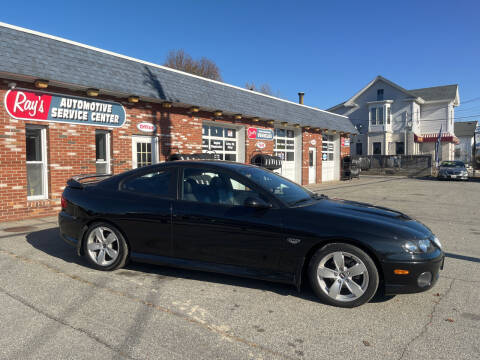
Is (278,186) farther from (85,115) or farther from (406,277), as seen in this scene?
(85,115)

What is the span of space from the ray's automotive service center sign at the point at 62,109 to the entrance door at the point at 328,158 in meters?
14.6

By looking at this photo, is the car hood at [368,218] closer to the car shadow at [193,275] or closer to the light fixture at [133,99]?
the car shadow at [193,275]

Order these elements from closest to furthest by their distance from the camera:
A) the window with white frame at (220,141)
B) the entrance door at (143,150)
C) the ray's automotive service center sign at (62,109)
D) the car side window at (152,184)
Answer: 1. the car side window at (152,184)
2. the ray's automotive service center sign at (62,109)
3. the entrance door at (143,150)
4. the window with white frame at (220,141)

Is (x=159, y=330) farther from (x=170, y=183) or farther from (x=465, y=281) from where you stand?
(x=465, y=281)

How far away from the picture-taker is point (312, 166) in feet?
67.4

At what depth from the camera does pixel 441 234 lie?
281 inches

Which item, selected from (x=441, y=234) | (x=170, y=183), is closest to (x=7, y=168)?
(x=170, y=183)

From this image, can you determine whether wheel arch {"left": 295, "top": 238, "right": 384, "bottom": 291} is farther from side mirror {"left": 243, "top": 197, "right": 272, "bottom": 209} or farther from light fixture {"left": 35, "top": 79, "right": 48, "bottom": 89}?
light fixture {"left": 35, "top": 79, "right": 48, "bottom": 89}

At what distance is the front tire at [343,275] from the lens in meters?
3.50

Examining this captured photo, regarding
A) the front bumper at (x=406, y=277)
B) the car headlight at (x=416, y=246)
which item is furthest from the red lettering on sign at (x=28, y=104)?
the car headlight at (x=416, y=246)

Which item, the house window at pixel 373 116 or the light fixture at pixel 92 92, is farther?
the house window at pixel 373 116

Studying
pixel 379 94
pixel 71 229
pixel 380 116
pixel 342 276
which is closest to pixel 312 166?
pixel 71 229

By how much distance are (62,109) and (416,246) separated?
857 centimetres

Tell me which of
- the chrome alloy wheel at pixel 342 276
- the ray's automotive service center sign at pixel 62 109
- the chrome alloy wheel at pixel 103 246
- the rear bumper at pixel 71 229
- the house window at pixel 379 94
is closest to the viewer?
the chrome alloy wheel at pixel 342 276
